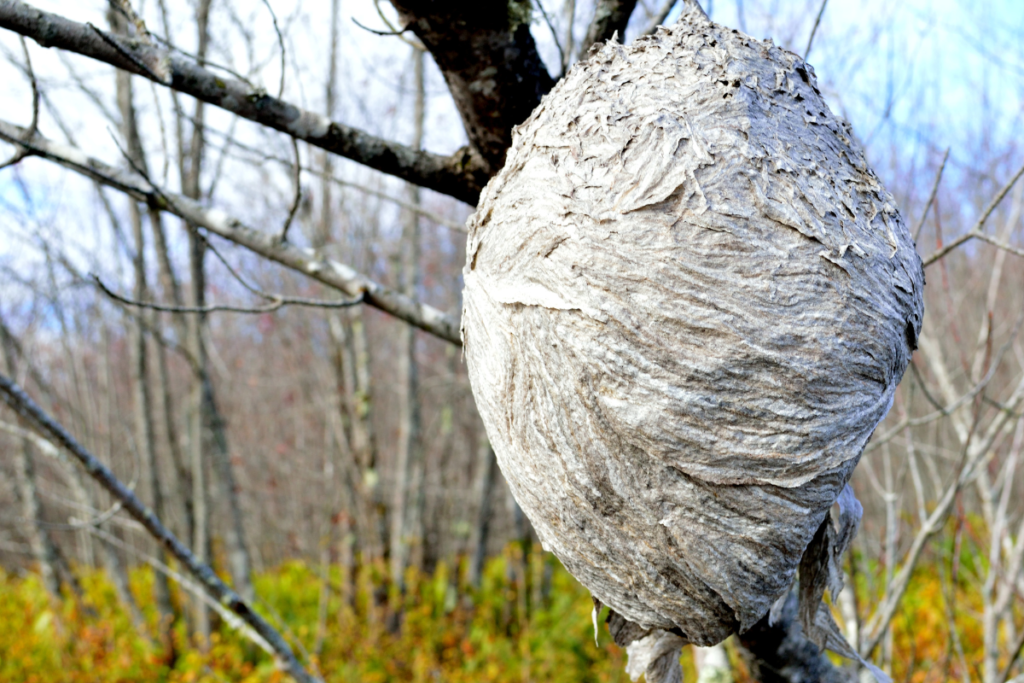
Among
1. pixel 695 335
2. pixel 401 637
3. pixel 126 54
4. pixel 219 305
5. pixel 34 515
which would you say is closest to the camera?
pixel 695 335

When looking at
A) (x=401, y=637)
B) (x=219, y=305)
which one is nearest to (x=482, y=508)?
(x=401, y=637)

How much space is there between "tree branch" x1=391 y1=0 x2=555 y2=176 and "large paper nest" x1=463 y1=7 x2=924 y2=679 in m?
0.33

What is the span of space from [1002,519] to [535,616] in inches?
191

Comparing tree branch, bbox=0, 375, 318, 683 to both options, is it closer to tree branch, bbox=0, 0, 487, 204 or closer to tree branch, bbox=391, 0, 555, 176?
tree branch, bbox=0, 0, 487, 204

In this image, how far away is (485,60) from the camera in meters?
1.49

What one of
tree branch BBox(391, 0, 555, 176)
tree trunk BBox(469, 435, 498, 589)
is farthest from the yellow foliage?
tree branch BBox(391, 0, 555, 176)

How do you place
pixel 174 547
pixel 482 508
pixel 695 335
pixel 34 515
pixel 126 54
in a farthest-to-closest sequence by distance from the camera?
pixel 482 508
pixel 34 515
pixel 174 547
pixel 126 54
pixel 695 335

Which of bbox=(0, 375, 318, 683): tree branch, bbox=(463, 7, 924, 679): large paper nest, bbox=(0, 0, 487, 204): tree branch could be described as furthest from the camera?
bbox=(0, 375, 318, 683): tree branch

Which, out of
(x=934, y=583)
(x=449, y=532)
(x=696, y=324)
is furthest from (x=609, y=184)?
(x=449, y=532)

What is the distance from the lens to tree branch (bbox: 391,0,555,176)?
142cm

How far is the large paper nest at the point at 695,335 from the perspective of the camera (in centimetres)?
109

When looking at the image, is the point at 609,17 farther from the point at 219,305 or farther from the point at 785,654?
the point at 785,654

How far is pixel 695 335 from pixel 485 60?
77cm

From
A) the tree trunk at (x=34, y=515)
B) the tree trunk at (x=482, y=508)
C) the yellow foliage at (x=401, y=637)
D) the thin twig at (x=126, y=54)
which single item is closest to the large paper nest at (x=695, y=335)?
the thin twig at (x=126, y=54)
